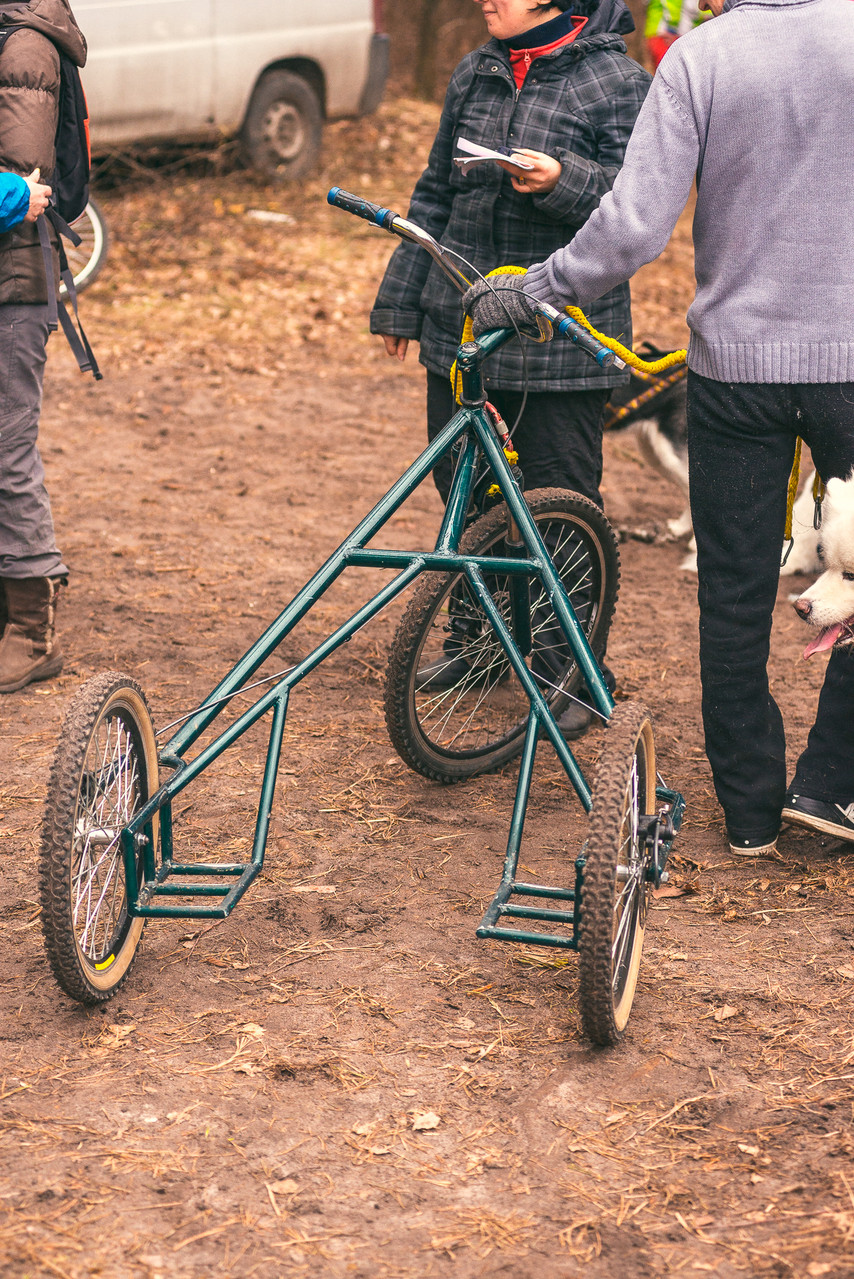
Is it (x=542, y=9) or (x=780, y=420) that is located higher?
(x=542, y=9)

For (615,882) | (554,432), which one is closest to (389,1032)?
(615,882)

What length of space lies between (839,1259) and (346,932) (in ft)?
4.59

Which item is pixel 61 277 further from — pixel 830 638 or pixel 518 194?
pixel 830 638

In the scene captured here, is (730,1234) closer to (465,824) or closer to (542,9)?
(465,824)

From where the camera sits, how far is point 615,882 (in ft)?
8.63

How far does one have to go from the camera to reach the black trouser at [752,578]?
3.27m

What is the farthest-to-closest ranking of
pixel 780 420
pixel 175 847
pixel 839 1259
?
pixel 175 847 → pixel 780 420 → pixel 839 1259

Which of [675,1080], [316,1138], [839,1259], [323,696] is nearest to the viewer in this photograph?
[839,1259]

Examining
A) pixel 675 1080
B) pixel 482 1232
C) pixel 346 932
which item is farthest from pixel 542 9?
pixel 482 1232

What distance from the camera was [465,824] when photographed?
12.7 ft

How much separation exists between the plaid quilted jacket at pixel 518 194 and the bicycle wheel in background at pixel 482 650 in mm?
465

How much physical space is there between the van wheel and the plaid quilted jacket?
24.1 ft

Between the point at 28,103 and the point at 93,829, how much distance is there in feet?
7.86

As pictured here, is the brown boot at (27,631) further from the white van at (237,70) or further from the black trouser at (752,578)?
the white van at (237,70)
